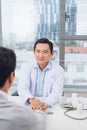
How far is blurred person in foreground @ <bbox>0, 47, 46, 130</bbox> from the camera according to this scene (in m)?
1.00

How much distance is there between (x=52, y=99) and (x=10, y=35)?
1.59 meters

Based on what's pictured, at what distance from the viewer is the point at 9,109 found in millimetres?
1012

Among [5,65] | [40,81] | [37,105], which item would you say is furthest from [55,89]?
[5,65]

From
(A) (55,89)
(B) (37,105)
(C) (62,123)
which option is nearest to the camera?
(C) (62,123)

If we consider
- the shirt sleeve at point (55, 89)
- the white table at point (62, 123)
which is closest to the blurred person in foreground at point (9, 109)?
the white table at point (62, 123)

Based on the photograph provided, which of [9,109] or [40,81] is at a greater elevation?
[9,109]

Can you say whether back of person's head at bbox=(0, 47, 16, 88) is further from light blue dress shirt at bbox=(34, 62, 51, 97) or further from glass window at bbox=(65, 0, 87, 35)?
glass window at bbox=(65, 0, 87, 35)

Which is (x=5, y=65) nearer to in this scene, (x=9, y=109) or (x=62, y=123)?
(x=9, y=109)

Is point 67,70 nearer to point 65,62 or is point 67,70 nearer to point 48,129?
point 65,62

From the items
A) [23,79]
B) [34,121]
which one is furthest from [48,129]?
[23,79]

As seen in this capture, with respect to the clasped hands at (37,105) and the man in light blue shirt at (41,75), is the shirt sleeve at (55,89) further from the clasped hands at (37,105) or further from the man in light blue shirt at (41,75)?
the clasped hands at (37,105)

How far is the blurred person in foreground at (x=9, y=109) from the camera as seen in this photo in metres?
1.00

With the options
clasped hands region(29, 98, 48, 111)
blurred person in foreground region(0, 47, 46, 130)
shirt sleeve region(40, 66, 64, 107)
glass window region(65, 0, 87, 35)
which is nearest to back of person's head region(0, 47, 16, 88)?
blurred person in foreground region(0, 47, 46, 130)

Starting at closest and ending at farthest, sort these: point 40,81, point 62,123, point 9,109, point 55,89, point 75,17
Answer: point 9,109, point 62,123, point 55,89, point 40,81, point 75,17
